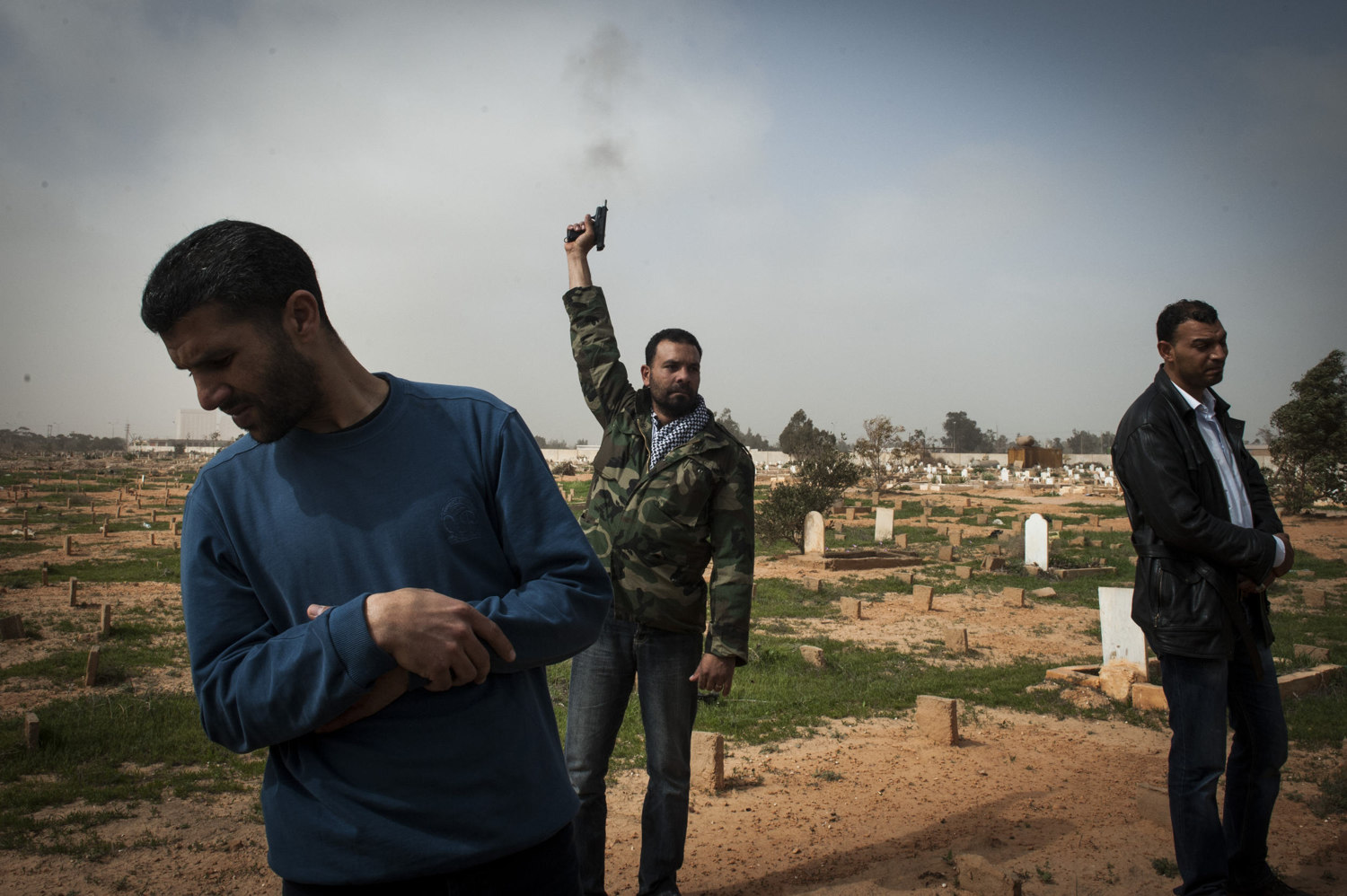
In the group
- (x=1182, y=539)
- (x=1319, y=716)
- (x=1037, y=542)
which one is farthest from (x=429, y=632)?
(x=1037, y=542)

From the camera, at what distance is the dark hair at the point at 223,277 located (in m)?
1.37

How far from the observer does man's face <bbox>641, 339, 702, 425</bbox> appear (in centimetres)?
342

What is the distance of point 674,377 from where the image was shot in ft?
11.2

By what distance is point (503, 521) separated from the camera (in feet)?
5.07

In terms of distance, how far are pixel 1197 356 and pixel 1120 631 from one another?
4.99 meters

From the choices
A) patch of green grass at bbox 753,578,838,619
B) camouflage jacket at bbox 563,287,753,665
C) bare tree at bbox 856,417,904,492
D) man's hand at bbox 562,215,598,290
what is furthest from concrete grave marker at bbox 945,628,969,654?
bare tree at bbox 856,417,904,492

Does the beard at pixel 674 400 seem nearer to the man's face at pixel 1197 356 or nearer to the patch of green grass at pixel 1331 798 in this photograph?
the man's face at pixel 1197 356

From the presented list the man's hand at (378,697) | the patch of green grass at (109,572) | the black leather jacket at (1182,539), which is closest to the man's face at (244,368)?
the man's hand at (378,697)

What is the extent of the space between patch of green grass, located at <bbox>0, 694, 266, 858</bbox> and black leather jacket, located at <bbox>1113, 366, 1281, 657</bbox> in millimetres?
5154

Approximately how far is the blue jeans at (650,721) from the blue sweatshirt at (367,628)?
1.59 m

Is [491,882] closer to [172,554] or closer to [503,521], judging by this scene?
[503,521]

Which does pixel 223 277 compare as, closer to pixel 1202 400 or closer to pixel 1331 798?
pixel 1202 400

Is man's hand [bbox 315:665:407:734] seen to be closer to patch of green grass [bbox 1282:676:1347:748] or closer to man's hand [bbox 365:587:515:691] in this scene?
man's hand [bbox 365:587:515:691]

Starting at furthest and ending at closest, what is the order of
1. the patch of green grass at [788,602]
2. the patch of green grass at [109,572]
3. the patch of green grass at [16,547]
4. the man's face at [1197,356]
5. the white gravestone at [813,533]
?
the white gravestone at [813,533] → the patch of green grass at [16,547] → the patch of green grass at [109,572] → the patch of green grass at [788,602] → the man's face at [1197,356]
